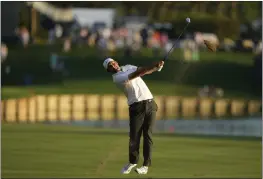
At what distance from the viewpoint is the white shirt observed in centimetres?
2158

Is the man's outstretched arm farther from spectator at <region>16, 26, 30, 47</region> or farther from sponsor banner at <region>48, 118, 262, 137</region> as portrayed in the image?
spectator at <region>16, 26, 30, 47</region>

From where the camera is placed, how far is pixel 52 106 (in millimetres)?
118312

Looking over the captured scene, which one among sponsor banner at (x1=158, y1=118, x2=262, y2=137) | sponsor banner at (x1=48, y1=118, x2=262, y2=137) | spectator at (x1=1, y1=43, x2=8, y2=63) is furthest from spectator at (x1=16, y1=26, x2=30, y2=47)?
sponsor banner at (x1=158, y1=118, x2=262, y2=137)

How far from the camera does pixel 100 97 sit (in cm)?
12288

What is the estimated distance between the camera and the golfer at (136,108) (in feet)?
70.2

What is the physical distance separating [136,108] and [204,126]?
306 feet

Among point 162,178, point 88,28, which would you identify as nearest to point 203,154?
point 162,178

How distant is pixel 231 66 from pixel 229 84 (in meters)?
7.05

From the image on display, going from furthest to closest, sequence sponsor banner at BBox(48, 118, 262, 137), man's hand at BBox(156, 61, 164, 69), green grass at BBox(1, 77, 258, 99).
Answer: green grass at BBox(1, 77, 258, 99) < sponsor banner at BBox(48, 118, 262, 137) < man's hand at BBox(156, 61, 164, 69)

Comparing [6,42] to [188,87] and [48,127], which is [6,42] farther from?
[48,127]

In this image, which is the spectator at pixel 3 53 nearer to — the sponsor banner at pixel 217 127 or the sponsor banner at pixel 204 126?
the sponsor banner at pixel 204 126

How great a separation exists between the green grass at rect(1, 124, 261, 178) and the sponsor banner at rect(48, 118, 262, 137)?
510 inches

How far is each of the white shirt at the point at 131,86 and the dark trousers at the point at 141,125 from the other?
11cm

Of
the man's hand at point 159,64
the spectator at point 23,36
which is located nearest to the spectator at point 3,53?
the spectator at point 23,36
